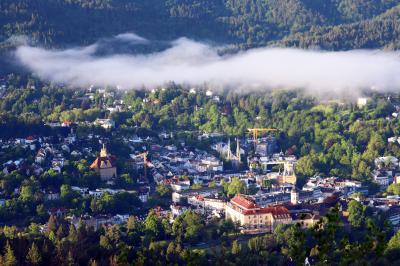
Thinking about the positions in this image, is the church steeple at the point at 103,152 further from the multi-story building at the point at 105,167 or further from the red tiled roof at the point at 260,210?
the red tiled roof at the point at 260,210

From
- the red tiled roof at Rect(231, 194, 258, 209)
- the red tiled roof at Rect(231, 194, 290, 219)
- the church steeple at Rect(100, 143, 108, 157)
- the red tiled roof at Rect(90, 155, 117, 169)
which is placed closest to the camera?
the red tiled roof at Rect(231, 194, 290, 219)

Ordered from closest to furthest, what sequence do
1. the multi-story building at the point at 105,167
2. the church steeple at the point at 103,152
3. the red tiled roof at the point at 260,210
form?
the red tiled roof at the point at 260,210, the multi-story building at the point at 105,167, the church steeple at the point at 103,152

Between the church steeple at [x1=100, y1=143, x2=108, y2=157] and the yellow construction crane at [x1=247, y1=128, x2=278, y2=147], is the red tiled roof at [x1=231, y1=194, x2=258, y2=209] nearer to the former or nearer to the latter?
the church steeple at [x1=100, y1=143, x2=108, y2=157]

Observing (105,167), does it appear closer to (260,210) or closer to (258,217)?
(260,210)

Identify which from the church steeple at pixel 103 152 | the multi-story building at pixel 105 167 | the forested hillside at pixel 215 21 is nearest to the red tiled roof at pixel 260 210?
the multi-story building at pixel 105 167

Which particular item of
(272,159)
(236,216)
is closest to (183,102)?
(272,159)

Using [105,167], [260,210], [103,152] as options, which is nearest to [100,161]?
[105,167]

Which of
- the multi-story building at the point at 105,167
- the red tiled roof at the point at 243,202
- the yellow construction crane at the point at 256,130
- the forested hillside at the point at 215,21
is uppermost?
the forested hillside at the point at 215,21

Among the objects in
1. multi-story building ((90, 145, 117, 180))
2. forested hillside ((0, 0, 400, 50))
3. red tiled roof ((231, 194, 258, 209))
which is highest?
forested hillside ((0, 0, 400, 50))

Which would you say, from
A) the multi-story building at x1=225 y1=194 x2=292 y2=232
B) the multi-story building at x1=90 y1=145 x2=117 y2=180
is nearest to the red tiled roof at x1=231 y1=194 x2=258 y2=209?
the multi-story building at x1=225 y1=194 x2=292 y2=232
